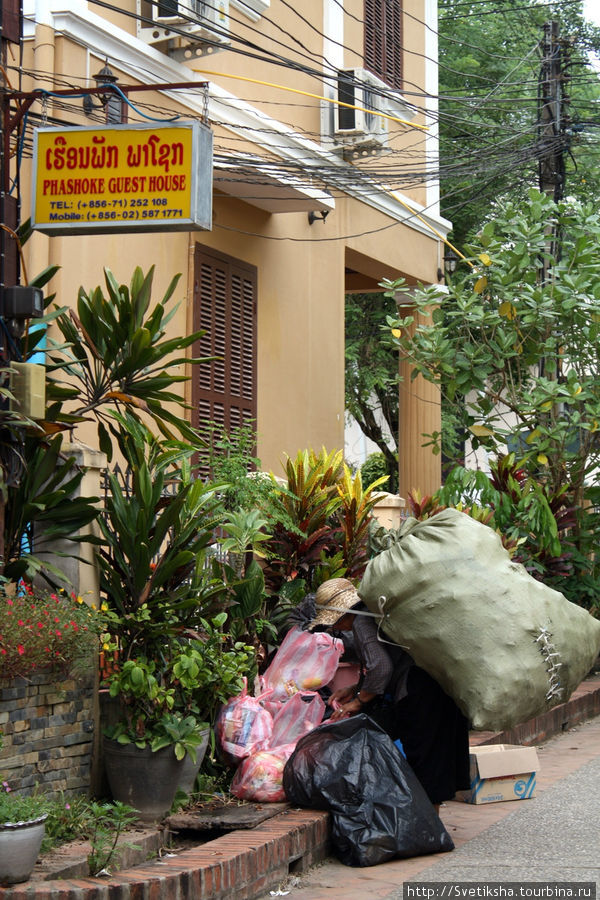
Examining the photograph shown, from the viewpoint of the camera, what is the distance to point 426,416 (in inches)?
635

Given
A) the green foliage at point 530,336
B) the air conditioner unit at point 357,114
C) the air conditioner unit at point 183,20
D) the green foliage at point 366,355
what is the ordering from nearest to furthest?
the air conditioner unit at point 183,20 → the green foliage at point 530,336 → the air conditioner unit at point 357,114 → the green foliage at point 366,355

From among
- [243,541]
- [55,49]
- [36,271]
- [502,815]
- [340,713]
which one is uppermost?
[55,49]

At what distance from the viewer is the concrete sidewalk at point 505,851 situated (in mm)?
5734

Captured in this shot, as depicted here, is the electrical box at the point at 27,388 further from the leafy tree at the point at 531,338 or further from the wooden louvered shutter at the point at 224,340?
the leafy tree at the point at 531,338

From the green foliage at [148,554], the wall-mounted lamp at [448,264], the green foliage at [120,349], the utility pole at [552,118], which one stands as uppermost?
the utility pole at [552,118]

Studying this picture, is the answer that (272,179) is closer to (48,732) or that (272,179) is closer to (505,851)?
(48,732)

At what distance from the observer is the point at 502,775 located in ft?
24.6

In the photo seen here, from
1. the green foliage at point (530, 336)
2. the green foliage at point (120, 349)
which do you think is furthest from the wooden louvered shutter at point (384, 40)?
the green foliage at point (120, 349)

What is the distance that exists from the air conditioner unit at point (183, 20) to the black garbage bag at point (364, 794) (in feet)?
20.0

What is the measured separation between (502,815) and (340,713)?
129 cm

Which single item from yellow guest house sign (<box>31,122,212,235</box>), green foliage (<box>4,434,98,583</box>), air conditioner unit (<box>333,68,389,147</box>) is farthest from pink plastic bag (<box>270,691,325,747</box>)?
air conditioner unit (<box>333,68,389,147</box>)

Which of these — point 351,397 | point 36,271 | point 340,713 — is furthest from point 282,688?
point 351,397

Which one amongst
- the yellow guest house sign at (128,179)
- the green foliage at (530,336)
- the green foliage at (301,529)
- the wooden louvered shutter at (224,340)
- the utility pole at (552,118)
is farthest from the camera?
the utility pole at (552,118)

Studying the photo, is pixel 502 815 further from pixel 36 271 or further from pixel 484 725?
pixel 36 271
